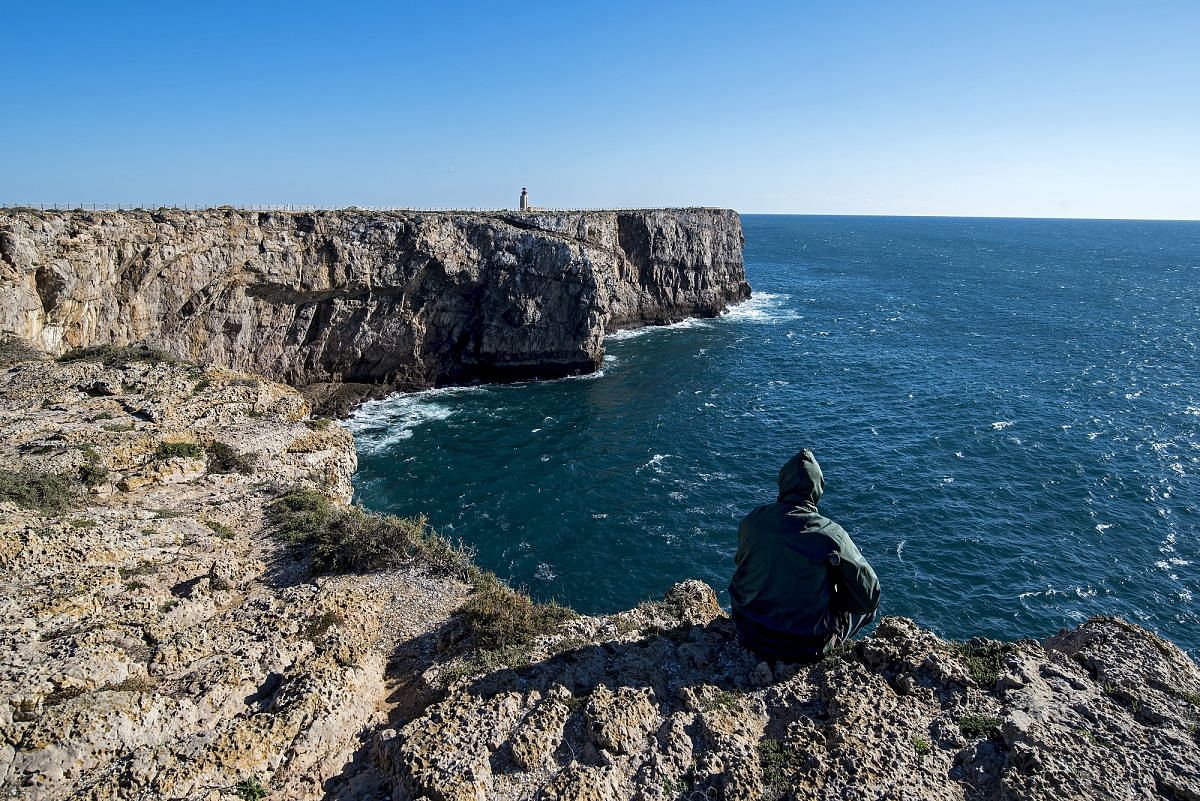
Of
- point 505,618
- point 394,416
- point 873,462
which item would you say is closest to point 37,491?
point 505,618

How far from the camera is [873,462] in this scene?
39.7 m

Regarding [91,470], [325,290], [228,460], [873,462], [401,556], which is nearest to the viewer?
[401,556]

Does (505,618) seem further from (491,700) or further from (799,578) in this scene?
(799,578)

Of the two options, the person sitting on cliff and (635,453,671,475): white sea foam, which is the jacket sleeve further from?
(635,453,671,475): white sea foam

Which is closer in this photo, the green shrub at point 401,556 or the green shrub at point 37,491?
the green shrub at point 401,556

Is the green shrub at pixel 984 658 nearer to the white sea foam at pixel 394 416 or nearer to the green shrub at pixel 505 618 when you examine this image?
the green shrub at pixel 505 618

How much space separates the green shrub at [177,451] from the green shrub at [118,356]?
8245mm

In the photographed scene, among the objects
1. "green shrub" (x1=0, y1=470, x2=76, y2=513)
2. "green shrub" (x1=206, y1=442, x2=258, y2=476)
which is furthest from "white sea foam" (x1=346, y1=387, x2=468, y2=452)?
"green shrub" (x1=0, y1=470, x2=76, y2=513)

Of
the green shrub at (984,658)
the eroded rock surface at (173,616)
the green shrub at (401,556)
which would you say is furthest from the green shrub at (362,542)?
the green shrub at (984,658)

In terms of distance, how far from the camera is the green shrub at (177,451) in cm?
2095

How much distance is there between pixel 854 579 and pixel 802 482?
1.74 meters

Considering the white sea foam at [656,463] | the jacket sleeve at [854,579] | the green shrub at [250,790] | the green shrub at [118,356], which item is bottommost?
the white sea foam at [656,463]

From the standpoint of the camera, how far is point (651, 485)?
122 feet

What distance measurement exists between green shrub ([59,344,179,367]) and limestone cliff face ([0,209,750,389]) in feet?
24.0
